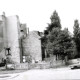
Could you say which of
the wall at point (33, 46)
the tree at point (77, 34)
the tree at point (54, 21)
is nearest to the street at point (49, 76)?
the tree at point (54, 21)

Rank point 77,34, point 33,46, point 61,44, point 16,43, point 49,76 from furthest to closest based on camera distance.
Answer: point 77,34
point 33,46
point 16,43
point 61,44
point 49,76

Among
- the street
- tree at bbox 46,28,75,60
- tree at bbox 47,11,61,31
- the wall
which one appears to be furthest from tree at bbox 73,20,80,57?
the street

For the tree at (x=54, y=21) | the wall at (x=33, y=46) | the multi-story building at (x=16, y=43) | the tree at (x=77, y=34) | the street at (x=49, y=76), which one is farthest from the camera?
the tree at (x=77, y=34)

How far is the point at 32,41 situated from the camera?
43688 mm

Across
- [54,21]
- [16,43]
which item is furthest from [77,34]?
[16,43]

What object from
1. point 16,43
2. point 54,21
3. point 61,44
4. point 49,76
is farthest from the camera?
point 16,43

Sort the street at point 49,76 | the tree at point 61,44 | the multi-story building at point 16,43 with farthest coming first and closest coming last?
the multi-story building at point 16,43 < the tree at point 61,44 < the street at point 49,76

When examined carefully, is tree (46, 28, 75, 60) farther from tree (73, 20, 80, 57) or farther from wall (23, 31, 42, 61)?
tree (73, 20, 80, 57)

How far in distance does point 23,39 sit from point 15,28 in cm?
413

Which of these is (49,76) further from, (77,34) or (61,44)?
(77,34)

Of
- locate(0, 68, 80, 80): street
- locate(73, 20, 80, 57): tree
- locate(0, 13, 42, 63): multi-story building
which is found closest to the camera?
locate(0, 68, 80, 80): street

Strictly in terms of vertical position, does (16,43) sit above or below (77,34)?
below

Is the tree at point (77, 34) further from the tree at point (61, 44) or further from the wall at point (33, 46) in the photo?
the wall at point (33, 46)

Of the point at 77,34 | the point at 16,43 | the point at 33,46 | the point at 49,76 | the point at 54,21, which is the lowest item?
the point at 49,76
